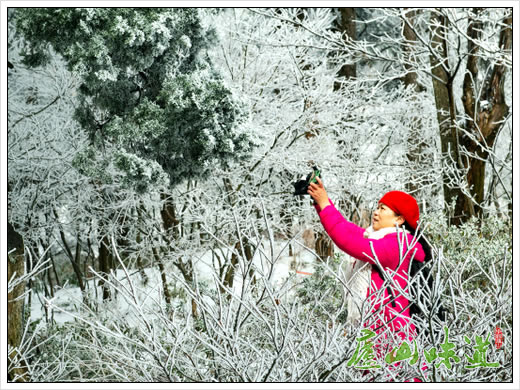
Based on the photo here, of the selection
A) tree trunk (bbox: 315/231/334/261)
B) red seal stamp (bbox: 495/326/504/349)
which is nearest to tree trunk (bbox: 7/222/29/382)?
red seal stamp (bbox: 495/326/504/349)

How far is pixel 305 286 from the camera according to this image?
4.35 meters

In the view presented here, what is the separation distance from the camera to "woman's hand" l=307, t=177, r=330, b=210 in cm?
288

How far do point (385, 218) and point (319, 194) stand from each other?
359 mm

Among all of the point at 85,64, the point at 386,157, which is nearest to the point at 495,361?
the point at 85,64

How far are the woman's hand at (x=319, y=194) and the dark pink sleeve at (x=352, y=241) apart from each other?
4.7 inches

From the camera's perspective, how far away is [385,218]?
9.36 feet

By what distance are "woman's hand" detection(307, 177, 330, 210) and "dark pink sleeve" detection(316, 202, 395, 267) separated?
119mm

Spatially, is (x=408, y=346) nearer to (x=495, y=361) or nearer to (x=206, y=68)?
(x=495, y=361)

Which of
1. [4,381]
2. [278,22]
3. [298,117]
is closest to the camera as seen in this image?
[4,381]

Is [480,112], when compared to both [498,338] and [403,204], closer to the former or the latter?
[403,204]

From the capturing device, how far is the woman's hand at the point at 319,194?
2.88 meters

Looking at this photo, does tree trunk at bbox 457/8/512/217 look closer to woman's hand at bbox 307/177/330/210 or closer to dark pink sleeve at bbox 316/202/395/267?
woman's hand at bbox 307/177/330/210

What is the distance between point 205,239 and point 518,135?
10.3ft

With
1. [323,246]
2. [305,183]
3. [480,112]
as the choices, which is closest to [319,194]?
[305,183]
